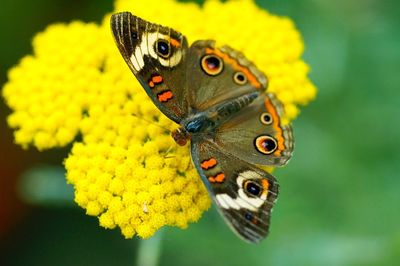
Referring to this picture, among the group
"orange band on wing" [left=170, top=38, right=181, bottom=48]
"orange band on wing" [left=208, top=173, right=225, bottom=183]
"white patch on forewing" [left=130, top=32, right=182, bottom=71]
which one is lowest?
"orange band on wing" [left=208, top=173, right=225, bottom=183]

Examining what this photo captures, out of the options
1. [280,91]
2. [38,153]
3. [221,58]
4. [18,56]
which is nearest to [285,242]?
[280,91]

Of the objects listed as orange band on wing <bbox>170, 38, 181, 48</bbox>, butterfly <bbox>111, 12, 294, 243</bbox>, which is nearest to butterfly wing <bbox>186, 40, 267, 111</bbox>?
butterfly <bbox>111, 12, 294, 243</bbox>

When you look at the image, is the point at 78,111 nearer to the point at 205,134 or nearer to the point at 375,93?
the point at 205,134

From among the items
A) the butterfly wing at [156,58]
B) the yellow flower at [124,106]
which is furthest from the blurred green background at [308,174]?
the butterfly wing at [156,58]

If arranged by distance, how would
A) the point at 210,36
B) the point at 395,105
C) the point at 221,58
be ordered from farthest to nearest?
1. the point at 395,105
2. the point at 210,36
3. the point at 221,58

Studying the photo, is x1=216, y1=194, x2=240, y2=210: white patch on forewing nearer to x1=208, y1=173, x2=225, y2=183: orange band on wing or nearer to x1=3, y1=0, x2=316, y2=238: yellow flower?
x1=208, y1=173, x2=225, y2=183: orange band on wing

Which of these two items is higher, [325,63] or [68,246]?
[325,63]

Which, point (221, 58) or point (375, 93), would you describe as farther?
point (375, 93)
